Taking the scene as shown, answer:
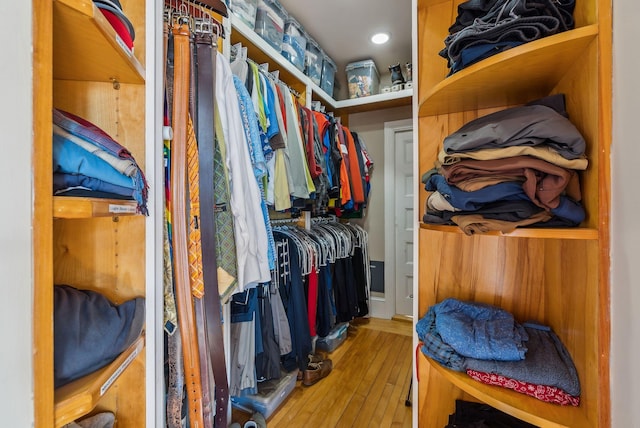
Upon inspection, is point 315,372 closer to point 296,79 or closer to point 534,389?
point 534,389

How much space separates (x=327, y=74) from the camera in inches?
101

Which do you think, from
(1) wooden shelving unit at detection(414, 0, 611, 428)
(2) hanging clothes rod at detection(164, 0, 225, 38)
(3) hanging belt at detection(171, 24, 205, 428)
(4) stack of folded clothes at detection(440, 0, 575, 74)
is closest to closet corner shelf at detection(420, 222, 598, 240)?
(1) wooden shelving unit at detection(414, 0, 611, 428)

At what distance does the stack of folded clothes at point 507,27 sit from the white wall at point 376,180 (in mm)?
2297

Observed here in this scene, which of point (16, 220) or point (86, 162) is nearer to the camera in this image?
point (16, 220)

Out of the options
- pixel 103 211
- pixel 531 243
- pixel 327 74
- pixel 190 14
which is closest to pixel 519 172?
pixel 531 243

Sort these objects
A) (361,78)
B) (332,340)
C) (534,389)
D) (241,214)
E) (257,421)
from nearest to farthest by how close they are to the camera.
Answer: (534,389), (241,214), (257,421), (332,340), (361,78)

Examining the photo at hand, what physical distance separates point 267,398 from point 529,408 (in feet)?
4.58

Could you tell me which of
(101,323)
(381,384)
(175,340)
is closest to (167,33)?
(101,323)

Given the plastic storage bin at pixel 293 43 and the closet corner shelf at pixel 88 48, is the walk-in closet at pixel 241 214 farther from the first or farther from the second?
the plastic storage bin at pixel 293 43

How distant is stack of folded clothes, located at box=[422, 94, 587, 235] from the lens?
0.56m

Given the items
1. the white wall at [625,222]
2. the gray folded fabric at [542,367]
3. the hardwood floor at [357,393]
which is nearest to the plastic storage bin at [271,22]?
the white wall at [625,222]

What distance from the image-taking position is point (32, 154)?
0.40 meters

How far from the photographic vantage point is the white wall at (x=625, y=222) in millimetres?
440

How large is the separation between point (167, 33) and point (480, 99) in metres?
1.06
